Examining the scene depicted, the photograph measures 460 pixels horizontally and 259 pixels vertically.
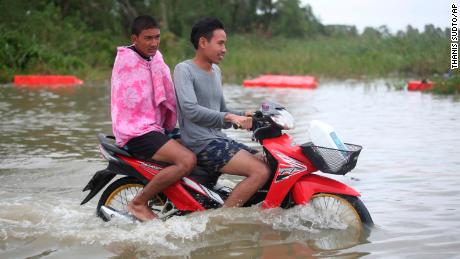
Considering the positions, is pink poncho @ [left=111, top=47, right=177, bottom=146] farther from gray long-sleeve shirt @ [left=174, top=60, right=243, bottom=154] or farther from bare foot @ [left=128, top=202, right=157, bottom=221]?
bare foot @ [left=128, top=202, right=157, bottom=221]

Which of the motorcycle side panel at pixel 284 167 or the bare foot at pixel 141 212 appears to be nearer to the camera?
the motorcycle side panel at pixel 284 167

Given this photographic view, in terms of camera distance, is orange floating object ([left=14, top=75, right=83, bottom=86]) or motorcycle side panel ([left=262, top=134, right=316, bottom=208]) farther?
orange floating object ([left=14, top=75, right=83, bottom=86])

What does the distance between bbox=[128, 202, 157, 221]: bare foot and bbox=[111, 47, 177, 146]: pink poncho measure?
542 mm

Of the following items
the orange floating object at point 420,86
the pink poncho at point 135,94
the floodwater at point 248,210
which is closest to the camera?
the floodwater at point 248,210

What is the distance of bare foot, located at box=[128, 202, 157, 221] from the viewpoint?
19.1 feet

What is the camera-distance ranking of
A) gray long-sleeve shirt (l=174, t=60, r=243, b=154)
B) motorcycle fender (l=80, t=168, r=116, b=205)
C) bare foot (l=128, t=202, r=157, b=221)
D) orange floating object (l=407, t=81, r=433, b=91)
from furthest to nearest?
orange floating object (l=407, t=81, r=433, b=91)
motorcycle fender (l=80, t=168, r=116, b=205)
bare foot (l=128, t=202, r=157, b=221)
gray long-sleeve shirt (l=174, t=60, r=243, b=154)

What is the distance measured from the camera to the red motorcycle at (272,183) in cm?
535

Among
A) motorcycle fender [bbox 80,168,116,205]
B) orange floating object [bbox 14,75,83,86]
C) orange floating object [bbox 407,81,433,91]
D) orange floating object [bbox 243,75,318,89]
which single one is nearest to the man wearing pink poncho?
motorcycle fender [bbox 80,168,116,205]

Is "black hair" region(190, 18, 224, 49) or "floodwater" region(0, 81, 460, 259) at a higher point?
"black hair" region(190, 18, 224, 49)

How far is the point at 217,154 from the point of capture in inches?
221

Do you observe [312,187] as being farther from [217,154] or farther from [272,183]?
[217,154]

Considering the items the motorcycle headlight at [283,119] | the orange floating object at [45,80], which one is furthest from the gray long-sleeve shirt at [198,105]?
the orange floating object at [45,80]

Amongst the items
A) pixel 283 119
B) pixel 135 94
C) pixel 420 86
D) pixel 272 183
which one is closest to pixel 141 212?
pixel 135 94

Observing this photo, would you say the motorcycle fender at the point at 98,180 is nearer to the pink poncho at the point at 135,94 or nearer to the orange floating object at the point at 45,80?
the pink poncho at the point at 135,94
